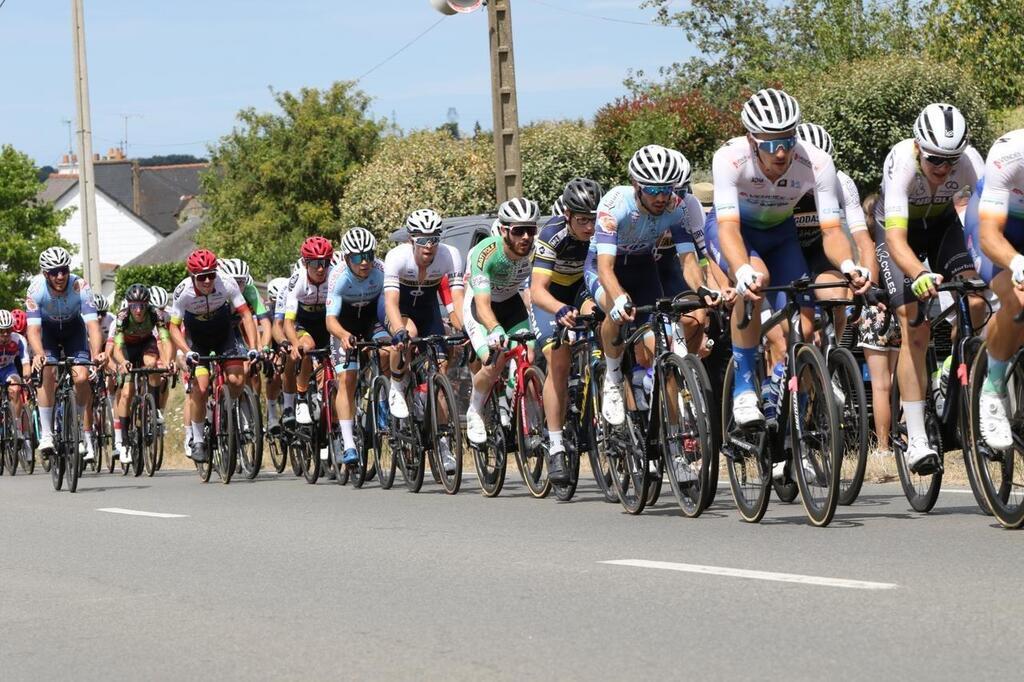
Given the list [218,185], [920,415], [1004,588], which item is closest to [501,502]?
[920,415]

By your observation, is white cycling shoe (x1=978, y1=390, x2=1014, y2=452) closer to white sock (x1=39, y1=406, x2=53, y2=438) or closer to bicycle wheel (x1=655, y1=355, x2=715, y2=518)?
bicycle wheel (x1=655, y1=355, x2=715, y2=518)

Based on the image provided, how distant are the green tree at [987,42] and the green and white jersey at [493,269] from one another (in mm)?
39161

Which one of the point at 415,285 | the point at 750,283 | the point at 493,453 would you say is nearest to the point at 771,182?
the point at 750,283

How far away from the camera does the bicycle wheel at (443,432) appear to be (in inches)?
511

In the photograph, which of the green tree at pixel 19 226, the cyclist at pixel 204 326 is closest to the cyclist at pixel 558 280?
the cyclist at pixel 204 326

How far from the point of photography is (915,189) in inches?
381

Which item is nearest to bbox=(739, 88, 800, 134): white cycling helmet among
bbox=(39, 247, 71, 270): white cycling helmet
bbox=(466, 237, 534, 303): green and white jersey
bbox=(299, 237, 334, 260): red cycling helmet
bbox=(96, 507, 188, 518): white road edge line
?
bbox=(466, 237, 534, 303): green and white jersey

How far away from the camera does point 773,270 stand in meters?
10.1

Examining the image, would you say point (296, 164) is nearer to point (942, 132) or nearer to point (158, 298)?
point (158, 298)

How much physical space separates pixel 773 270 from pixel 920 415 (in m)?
1.35

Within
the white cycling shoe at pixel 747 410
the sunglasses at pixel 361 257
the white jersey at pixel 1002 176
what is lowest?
the white cycling shoe at pixel 747 410

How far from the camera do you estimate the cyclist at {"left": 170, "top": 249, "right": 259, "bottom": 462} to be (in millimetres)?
16547

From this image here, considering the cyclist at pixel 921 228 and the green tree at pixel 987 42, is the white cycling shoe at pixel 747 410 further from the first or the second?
the green tree at pixel 987 42

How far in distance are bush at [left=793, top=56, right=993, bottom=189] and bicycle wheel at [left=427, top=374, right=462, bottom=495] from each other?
1217 inches
